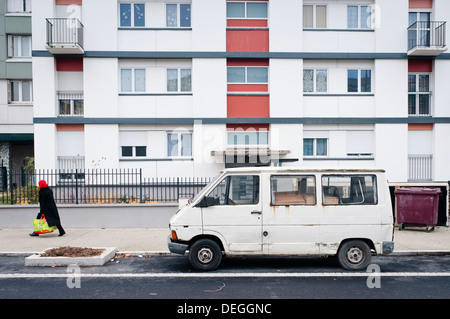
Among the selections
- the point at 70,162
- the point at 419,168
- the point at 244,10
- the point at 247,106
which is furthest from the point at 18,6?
the point at 419,168

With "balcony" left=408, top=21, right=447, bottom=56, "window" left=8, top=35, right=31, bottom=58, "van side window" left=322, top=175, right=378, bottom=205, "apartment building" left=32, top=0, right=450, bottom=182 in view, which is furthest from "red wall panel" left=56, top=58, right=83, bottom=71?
"balcony" left=408, top=21, right=447, bottom=56

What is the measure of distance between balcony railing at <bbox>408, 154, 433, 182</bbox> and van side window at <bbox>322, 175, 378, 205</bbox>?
11.4m

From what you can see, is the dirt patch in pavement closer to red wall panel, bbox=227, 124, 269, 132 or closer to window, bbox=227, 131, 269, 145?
window, bbox=227, 131, 269, 145

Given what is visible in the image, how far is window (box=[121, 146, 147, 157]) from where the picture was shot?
1697cm

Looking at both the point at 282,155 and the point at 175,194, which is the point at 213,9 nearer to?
the point at 282,155

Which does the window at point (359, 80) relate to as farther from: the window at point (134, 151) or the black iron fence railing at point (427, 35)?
the window at point (134, 151)

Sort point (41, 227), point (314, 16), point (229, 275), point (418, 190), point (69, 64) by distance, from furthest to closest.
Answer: point (314, 16)
point (69, 64)
point (418, 190)
point (41, 227)
point (229, 275)

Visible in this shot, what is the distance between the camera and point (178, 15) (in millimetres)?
16812

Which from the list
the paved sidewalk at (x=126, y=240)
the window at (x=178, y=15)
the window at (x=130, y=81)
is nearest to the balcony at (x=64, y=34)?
the window at (x=130, y=81)

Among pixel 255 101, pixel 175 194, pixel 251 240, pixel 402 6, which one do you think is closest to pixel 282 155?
pixel 255 101

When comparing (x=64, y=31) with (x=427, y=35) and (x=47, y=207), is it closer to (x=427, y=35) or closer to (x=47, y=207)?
(x=47, y=207)

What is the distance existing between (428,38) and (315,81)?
18.1 ft

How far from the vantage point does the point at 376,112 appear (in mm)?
16984

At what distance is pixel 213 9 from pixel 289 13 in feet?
11.2
